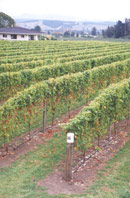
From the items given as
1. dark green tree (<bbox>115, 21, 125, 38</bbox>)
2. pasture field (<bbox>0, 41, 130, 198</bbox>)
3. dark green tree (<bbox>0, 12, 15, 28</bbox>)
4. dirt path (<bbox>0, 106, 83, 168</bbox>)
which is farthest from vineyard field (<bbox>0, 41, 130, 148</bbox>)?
dark green tree (<bbox>115, 21, 125, 38</bbox>)

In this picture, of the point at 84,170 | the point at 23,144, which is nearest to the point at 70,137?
the point at 84,170

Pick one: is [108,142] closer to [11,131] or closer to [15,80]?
[11,131]

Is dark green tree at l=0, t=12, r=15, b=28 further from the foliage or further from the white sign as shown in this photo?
the white sign

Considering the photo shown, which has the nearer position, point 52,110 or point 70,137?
point 70,137

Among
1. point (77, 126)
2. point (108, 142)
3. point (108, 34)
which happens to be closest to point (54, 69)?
point (108, 142)

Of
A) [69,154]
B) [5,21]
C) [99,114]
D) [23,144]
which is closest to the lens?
[69,154]

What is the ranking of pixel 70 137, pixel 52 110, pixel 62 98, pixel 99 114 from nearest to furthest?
pixel 70 137
pixel 99 114
pixel 52 110
pixel 62 98

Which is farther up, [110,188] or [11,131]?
[11,131]

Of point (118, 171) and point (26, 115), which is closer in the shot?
point (118, 171)

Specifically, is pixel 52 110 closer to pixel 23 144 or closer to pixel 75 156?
pixel 23 144

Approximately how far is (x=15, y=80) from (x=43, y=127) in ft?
16.4

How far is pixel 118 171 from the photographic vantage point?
7730 mm

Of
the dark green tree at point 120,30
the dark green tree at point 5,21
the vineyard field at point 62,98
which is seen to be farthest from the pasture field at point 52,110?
the dark green tree at point 120,30

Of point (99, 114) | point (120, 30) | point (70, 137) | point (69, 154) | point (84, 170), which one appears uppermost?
point (120, 30)
